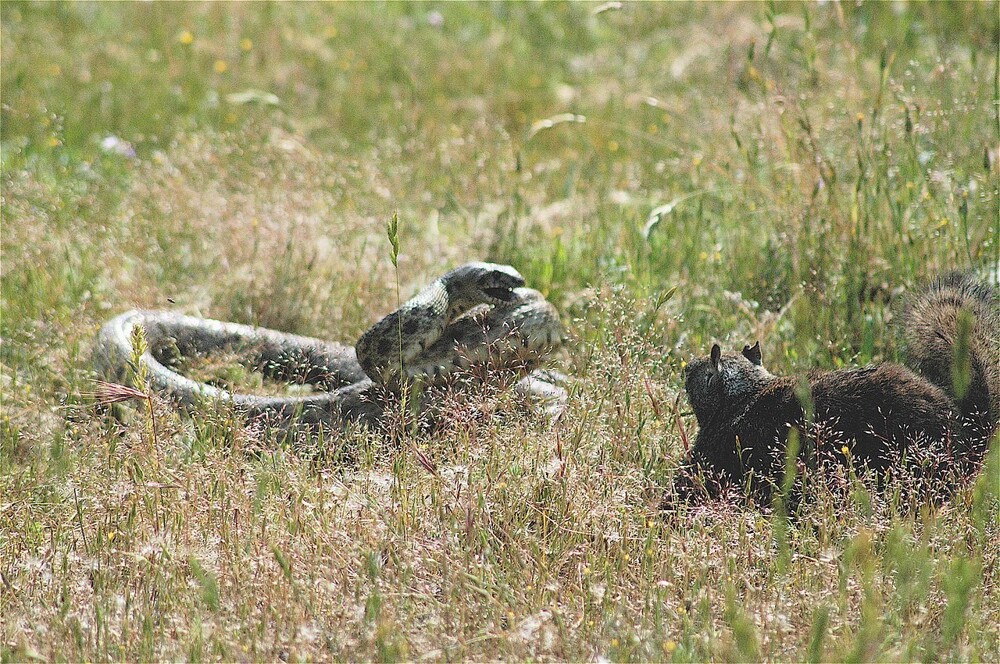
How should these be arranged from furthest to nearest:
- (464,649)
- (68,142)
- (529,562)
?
(68,142)
(529,562)
(464,649)

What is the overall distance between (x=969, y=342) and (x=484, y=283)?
2.31 m

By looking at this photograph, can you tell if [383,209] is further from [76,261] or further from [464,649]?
[464,649]

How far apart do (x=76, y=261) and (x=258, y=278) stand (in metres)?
1.49

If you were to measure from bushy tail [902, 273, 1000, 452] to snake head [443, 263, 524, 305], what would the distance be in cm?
183

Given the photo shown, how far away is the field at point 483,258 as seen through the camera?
342cm

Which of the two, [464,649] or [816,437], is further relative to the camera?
[816,437]

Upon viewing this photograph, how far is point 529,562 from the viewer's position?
3.74 m

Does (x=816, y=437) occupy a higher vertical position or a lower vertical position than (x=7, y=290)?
higher

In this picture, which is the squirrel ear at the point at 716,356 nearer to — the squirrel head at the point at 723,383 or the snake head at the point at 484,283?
the squirrel head at the point at 723,383

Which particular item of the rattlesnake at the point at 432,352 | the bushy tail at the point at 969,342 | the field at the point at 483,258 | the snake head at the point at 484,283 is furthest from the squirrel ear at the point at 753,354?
the snake head at the point at 484,283

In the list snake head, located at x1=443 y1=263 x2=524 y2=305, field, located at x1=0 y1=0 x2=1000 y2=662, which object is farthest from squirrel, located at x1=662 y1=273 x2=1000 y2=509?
snake head, located at x1=443 y1=263 x2=524 y2=305

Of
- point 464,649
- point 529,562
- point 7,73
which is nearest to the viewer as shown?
point 464,649

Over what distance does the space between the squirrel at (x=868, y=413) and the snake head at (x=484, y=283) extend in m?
1.17

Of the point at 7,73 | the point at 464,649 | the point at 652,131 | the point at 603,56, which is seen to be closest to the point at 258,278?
the point at 464,649
